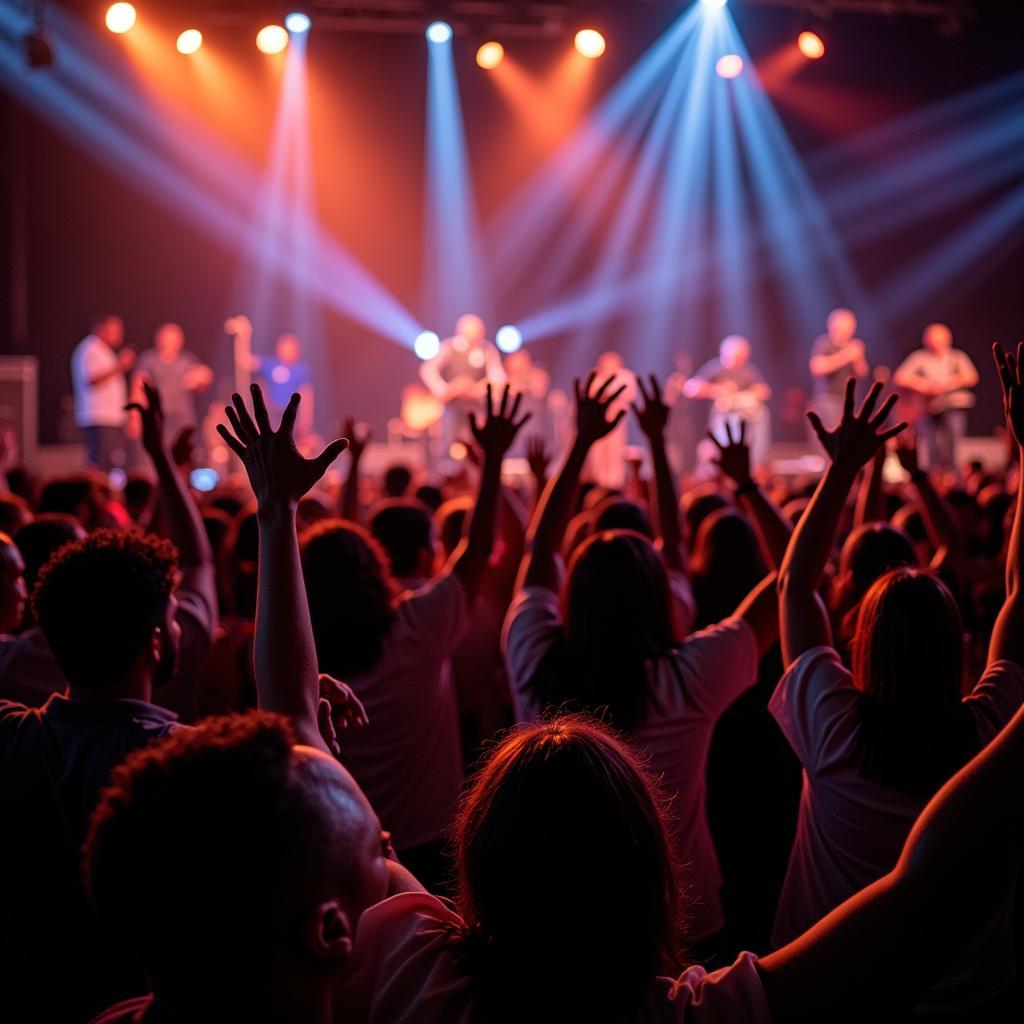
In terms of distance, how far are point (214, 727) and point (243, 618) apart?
2.37 m

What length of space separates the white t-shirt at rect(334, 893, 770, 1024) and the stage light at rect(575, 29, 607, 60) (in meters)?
12.6

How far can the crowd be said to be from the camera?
98 centimetres

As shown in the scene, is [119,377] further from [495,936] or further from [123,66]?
[495,936]

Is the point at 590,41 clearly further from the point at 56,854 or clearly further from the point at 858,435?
the point at 56,854

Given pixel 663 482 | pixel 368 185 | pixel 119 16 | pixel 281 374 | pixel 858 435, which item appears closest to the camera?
pixel 858 435

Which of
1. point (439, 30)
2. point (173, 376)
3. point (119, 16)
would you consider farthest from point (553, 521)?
point (439, 30)

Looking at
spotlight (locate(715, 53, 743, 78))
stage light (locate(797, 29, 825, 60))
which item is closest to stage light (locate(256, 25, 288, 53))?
spotlight (locate(715, 53, 743, 78))

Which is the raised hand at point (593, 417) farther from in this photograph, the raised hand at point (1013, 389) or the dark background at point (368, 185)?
the dark background at point (368, 185)

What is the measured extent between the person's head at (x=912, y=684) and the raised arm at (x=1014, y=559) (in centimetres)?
8

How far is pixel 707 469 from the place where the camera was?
13.8 m

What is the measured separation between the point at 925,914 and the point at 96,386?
10.5 metres

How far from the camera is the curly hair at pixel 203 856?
939 millimetres

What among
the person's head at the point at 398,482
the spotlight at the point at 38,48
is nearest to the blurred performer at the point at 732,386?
the spotlight at the point at 38,48

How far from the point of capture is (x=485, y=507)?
8.84ft
